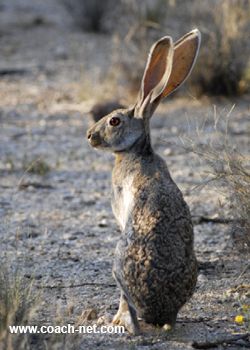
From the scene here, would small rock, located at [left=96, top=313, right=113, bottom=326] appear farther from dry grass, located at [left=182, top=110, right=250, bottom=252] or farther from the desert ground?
dry grass, located at [left=182, top=110, right=250, bottom=252]

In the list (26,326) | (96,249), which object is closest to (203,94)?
(96,249)

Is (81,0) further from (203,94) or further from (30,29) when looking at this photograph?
(203,94)

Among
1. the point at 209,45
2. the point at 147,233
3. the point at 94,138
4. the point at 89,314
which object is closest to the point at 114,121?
the point at 94,138

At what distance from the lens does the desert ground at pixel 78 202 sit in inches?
204

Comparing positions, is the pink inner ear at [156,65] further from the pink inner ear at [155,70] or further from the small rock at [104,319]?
the small rock at [104,319]

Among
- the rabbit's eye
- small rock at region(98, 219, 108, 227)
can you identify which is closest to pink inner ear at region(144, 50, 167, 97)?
the rabbit's eye

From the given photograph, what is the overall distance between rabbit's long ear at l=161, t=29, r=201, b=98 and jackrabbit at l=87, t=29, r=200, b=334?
8.1 inches

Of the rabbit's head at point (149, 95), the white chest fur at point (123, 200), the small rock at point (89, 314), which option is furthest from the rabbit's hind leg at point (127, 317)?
the rabbit's head at point (149, 95)

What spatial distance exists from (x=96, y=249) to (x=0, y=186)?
187cm

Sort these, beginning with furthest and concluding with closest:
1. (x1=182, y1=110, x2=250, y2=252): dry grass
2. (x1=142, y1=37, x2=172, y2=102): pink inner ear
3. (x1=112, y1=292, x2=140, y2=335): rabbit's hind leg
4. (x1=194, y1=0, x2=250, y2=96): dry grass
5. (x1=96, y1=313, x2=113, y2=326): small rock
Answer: (x1=194, y1=0, x2=250, y2=96): dry grass < (x1=182, y1=110, x2=250, y2=252): dry grass < (x1=142, y1=37, x2=172, y2=102): pink inner ear < (x1=96, y1=313, x2=113, y2=326): small rock < (x1=112, y1=292, x2=140, y2=335): rabbit's hind leg

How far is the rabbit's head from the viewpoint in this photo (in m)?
5.22

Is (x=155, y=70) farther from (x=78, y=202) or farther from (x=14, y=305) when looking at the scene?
(x=78, y=202)

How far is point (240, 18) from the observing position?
36.2 feet

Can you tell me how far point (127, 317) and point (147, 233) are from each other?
1.59 ft
